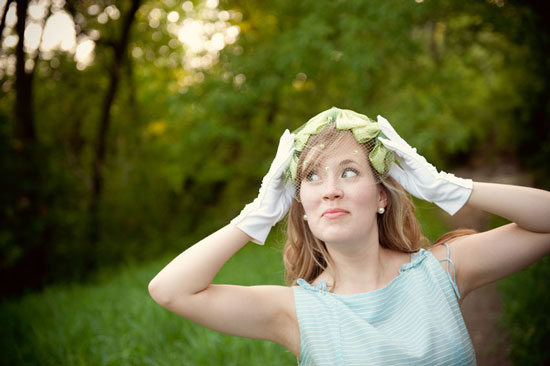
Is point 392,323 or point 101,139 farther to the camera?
point 101,139

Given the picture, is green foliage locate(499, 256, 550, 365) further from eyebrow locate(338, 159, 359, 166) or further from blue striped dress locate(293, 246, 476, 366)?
eyebrow locate(338, 159, 359, 166)

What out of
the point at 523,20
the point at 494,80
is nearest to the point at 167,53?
the point at 523,20

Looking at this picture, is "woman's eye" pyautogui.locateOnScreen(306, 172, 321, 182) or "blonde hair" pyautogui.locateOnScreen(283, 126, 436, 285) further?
"blonde hair" pyautogui.locateOnScreen(283, 126, 436, 285)

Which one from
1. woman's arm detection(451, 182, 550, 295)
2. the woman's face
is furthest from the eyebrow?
woman's arm detection(451, 182, 550, 295)

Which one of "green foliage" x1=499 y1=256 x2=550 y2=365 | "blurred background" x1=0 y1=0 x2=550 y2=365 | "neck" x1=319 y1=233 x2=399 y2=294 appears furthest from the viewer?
"blurred background" x1=0 y1=0 x2=550 y2=365

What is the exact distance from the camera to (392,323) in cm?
190

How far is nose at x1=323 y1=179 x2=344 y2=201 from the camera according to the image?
72.9 inches

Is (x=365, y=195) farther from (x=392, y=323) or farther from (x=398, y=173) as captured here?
(x=392, y=323)

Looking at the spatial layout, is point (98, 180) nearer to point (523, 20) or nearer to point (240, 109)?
point (240, 109)

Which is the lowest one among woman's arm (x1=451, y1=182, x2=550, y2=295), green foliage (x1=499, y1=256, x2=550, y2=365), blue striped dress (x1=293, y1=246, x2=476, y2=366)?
green foliage (x1=499, y1=256, x2=550, y2=365)

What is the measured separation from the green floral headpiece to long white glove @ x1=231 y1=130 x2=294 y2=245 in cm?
4

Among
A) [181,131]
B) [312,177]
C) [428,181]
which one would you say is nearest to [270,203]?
[312,177]

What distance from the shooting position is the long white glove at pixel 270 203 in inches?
76.0

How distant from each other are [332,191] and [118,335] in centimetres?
341
